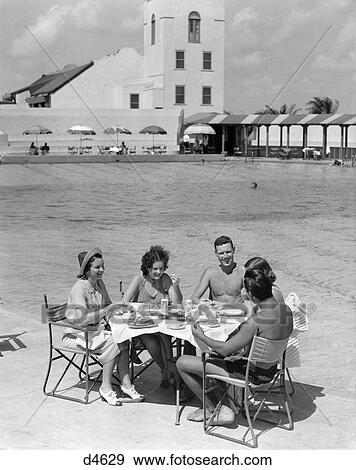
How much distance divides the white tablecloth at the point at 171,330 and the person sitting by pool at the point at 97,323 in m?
0.10

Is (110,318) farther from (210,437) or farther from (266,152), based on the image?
(266,152)

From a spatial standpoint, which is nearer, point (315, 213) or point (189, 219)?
point (189, 219)

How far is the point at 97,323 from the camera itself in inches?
234

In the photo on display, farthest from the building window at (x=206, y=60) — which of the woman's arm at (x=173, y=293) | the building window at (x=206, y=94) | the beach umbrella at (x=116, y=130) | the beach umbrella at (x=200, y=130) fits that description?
the woman's arm at (x=173, y=293)

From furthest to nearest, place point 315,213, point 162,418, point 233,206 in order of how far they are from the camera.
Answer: point 233,206 → point 315,213 → point 162,418

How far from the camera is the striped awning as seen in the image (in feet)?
151

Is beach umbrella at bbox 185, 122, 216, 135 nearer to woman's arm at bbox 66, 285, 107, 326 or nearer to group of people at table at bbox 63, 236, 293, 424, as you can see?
group of people at table at bbox 63, 236, 293, 424

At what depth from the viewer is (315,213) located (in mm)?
20703

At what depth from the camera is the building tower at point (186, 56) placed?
5706 centimetres

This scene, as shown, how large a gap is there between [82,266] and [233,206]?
1725cm

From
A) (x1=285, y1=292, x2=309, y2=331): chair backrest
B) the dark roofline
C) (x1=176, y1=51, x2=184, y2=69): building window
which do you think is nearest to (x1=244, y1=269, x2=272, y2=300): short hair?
(x1=285, y1=292, x2=309, y2=331): chair backrest

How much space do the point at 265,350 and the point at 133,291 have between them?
1.47 meters

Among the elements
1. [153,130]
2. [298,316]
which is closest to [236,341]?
[298,316]

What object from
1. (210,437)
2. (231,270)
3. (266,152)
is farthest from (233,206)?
(266,152)
